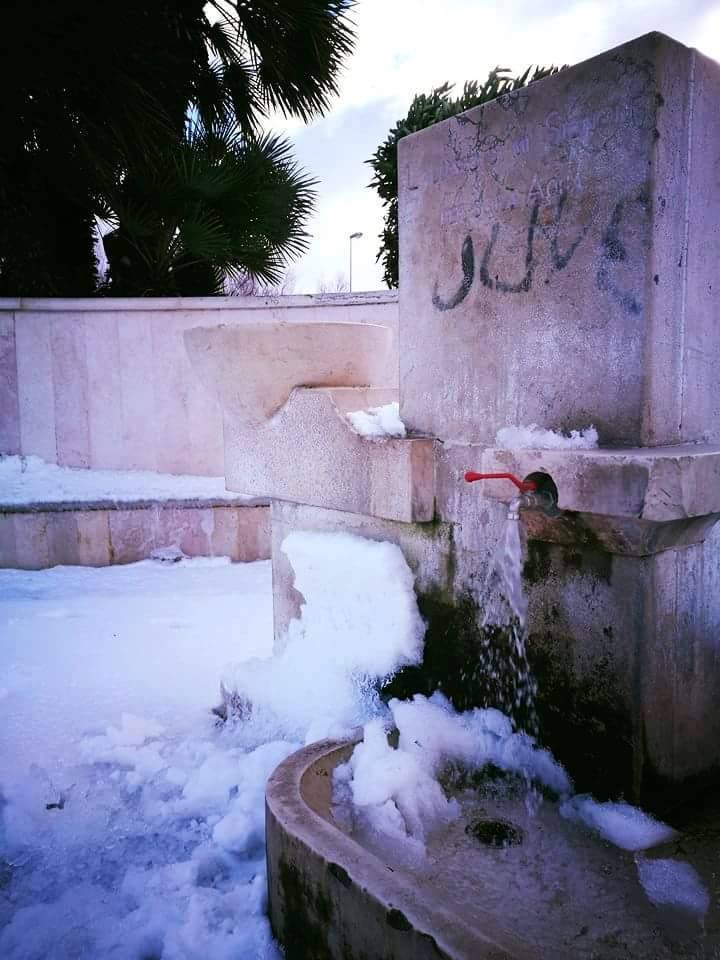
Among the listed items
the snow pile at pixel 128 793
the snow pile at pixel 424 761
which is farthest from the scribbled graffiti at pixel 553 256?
the snow pile at pixel 128 793

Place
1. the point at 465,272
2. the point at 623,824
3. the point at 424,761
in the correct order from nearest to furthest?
the point at 623,824 < the point at 424,761 < the point at 465,272

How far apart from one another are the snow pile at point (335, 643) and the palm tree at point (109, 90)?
4837 mm

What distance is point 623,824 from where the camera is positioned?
1776 mm

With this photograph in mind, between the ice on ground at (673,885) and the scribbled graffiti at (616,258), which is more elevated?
the scribbled graffiti at (616,258)

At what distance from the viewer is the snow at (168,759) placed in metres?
1.87

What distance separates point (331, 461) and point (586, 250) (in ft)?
3.73

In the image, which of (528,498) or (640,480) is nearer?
(640,480)

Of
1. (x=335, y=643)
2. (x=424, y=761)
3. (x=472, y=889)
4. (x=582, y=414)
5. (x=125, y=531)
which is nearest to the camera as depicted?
(x=472, y=889)

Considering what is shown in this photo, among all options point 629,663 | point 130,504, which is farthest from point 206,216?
point 629,663

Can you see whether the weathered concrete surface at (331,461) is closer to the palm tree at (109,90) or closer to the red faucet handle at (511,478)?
the red faucet handle at (511,478)

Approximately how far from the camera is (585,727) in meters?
1.91

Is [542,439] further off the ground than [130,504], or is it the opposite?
[542,439]

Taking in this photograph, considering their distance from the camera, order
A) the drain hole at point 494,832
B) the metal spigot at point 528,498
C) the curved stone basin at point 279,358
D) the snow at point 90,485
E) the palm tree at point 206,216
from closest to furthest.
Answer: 1. the drain hole at point 494,832
2. the metal spigot at point 528,498
3. the curved stone basin at point 279,358
4. the snow at point 90,485
5. the palm tree at point 206,216

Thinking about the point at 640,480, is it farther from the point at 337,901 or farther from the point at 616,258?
the point at 337,901
